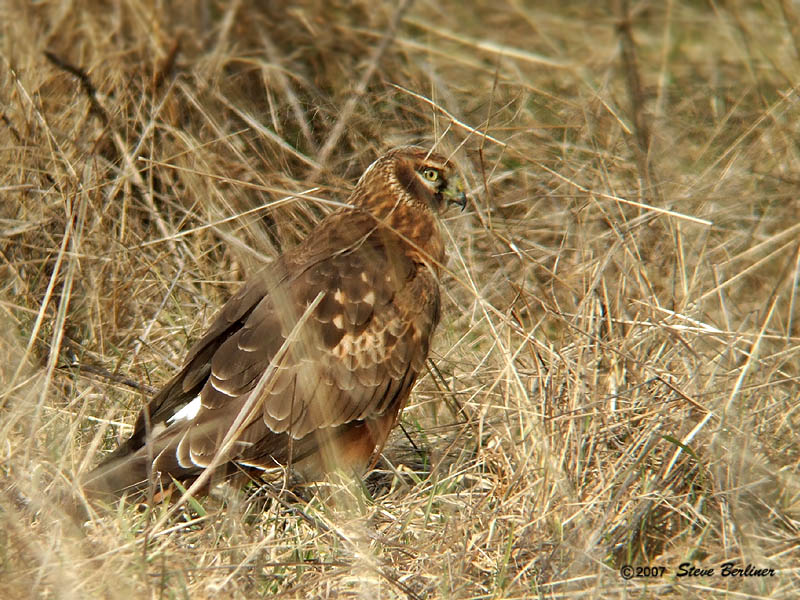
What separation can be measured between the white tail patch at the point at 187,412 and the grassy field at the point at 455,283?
333 millimetres

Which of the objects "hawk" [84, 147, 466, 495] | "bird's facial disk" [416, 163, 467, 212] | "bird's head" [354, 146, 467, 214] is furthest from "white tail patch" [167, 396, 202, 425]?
"bird's facial disk" [416, 163, 467, 212]

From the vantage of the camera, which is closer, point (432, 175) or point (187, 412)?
point (187, 412)

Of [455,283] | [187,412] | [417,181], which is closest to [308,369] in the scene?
[187,412]

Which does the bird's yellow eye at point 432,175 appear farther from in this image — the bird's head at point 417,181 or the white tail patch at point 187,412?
the white tail patch at point 187,412

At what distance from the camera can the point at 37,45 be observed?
564 centimetres

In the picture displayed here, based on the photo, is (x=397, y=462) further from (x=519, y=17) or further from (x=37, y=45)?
(x=519, y=17)

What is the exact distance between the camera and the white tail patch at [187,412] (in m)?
3.80

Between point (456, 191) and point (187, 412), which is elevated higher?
point (456, 191)

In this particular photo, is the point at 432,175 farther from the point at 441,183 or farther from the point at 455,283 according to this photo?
the point at 455,283

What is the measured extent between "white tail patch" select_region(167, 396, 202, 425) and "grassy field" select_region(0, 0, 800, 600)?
13.1 inches

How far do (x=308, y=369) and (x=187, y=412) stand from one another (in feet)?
1.63

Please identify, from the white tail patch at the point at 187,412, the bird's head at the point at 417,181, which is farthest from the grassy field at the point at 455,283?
the white tail patch at the point at 187,412

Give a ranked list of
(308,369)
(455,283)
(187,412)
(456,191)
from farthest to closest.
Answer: (455,283), (456,191), (308,369), (187,412)

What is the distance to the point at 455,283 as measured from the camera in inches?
209
